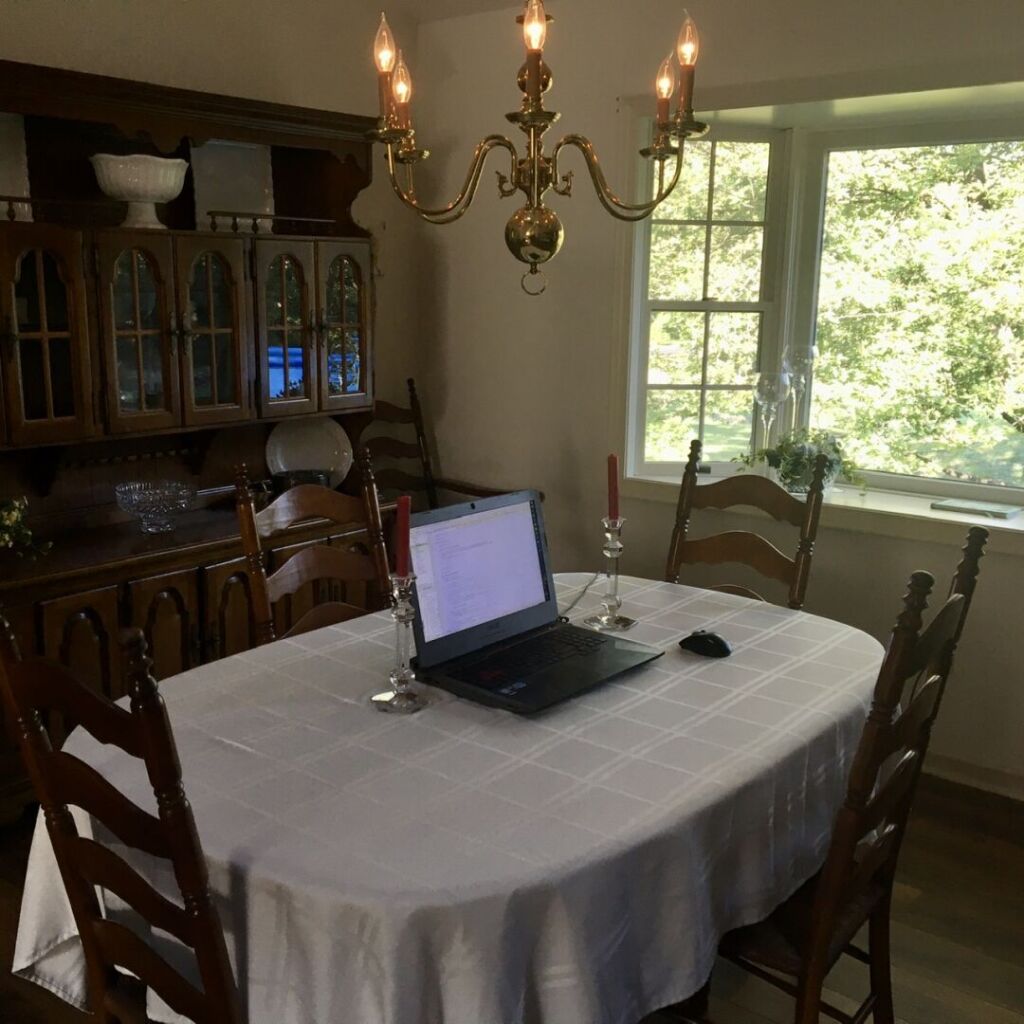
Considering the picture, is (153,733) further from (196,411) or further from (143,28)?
(143,28)

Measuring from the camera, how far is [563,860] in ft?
4.16

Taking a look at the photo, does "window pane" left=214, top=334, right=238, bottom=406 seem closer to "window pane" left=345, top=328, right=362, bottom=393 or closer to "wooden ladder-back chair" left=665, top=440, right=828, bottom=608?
"window pane" left=345, top=328, right=362, bottom=393

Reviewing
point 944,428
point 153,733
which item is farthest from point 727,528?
point 153,733

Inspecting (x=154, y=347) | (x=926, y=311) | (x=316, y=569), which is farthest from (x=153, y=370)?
(x=926, y=311)

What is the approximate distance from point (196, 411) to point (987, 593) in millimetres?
2300

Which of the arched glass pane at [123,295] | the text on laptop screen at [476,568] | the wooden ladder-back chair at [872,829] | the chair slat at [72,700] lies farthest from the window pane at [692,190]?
the chair slat at [72,700]

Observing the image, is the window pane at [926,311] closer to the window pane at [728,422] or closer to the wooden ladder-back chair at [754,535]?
the window pane at [728,422]

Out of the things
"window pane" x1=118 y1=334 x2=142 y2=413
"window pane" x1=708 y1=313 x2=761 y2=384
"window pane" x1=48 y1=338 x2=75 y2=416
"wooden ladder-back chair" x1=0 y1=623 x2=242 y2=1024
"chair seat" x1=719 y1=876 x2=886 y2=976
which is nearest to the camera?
"wooden ladder-back chair" x1=0 y1=623 x2=242 y2=1024

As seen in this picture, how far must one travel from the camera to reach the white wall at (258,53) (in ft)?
9.33

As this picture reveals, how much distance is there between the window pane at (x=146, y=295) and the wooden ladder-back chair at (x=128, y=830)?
1.75 metres

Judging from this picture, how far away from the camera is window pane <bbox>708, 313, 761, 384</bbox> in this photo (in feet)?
11.4

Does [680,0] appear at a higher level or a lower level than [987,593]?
higher

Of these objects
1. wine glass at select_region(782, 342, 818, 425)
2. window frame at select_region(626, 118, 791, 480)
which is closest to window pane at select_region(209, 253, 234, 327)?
window frame at select_region(626, 118, 791, 480)

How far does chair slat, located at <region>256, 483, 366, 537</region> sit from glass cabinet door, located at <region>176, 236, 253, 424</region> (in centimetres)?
90
